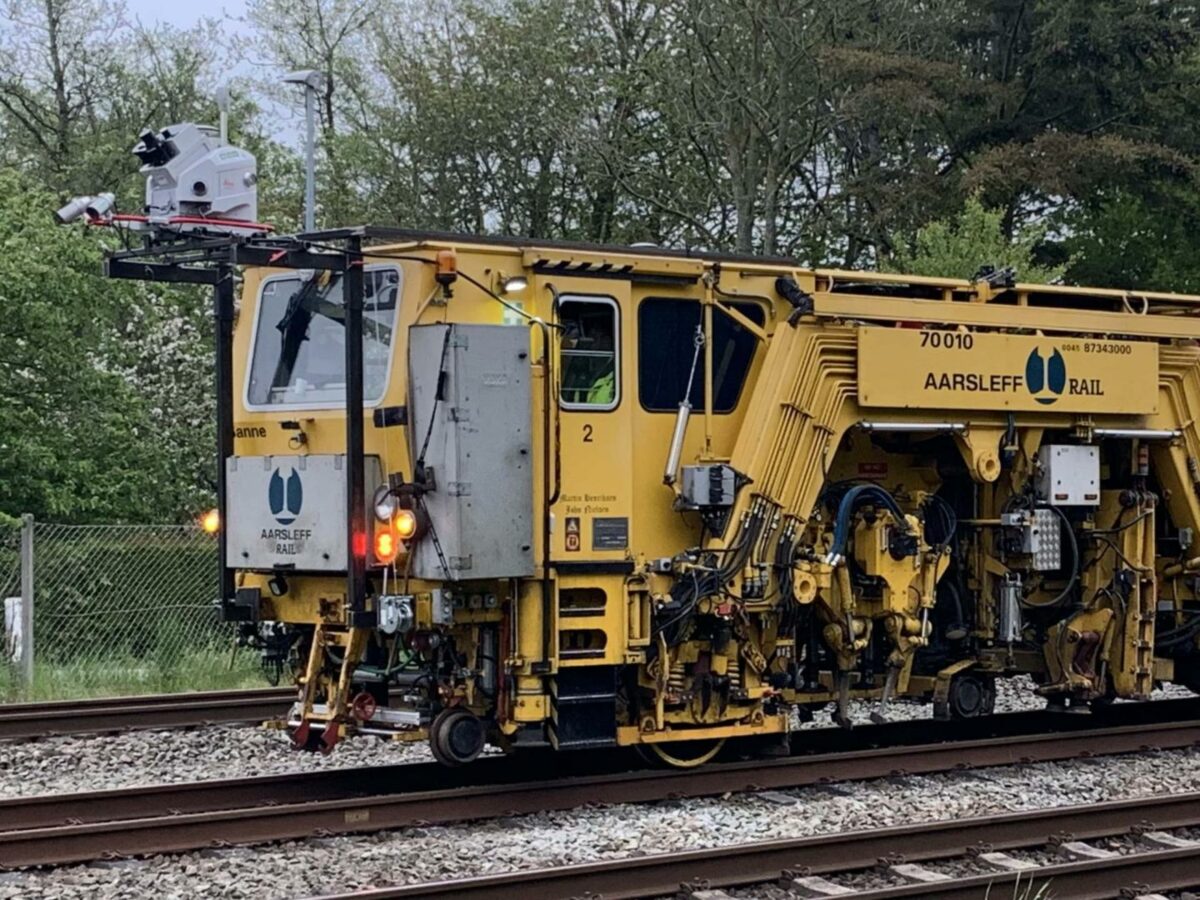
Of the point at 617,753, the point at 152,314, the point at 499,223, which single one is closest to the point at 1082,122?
the point at 499,223

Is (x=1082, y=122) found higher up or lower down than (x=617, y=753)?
higher up

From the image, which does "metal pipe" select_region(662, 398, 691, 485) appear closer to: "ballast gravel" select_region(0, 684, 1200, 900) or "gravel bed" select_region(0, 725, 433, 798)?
"ballast gravel" select_region(0, 684, 1200, 900)

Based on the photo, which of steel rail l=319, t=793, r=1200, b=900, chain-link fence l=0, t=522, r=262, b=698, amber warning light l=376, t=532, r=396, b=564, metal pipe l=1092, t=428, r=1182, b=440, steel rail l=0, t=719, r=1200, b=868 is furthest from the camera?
chain-link fence l=0, t=522, r=262, b=698

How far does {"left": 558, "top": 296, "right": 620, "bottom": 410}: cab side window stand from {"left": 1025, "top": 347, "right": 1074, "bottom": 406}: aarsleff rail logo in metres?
3.27

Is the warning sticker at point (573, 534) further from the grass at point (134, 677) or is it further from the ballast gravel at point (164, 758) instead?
the grass at point (134, 677)

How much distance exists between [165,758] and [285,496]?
7.56 ft

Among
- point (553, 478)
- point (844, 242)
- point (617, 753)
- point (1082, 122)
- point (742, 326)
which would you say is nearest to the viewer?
point (553, 478)

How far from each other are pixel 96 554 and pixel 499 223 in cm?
1660

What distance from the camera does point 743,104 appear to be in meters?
27.3

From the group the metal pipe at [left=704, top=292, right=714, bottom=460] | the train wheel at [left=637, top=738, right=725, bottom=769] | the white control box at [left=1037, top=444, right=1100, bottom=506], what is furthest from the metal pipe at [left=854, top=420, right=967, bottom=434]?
the train wheel at [left=637, top=738, right=725, bottom=769]

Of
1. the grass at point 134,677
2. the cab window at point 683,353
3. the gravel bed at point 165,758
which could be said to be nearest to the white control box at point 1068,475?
the cab window at point 683,353

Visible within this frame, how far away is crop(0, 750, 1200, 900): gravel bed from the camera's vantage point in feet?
25.8

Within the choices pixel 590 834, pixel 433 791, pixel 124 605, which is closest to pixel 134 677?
pixel 124 605

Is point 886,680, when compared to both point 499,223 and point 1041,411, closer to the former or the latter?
point 1041,411
